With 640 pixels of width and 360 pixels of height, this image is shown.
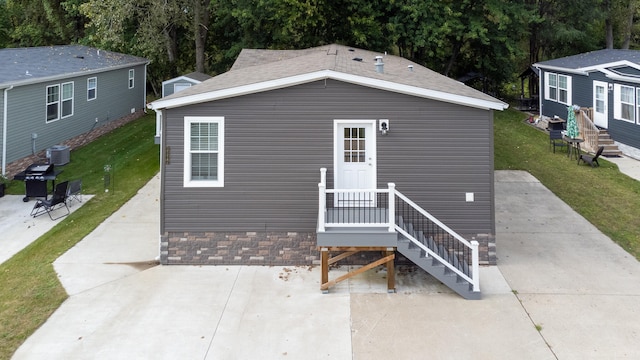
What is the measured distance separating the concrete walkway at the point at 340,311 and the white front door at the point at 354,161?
5.14 ft

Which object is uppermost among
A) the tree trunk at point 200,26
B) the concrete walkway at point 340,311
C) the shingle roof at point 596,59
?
the tree trunk at point 200,26

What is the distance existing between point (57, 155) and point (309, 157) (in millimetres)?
11282

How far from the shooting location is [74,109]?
1884 cm

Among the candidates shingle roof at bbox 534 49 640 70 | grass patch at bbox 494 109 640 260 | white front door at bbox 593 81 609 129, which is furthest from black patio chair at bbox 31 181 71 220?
shingle roof at bbox 534 49 640 70

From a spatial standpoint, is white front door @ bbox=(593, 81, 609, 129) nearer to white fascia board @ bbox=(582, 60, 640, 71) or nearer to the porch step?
white fascia board @ bbox=(582, 60, 640, 71)

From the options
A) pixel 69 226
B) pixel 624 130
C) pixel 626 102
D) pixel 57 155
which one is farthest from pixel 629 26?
pixel 69 226

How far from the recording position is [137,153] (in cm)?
1839

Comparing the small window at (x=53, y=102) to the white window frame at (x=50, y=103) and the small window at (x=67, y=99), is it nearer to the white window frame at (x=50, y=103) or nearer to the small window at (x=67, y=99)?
the white window frame at (x=50, y=103)

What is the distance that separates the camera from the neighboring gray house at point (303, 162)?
9.44 meters

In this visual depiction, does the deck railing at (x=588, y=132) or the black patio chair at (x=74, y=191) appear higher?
the deck railing at (x=588, y=132)

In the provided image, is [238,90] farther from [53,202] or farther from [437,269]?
[53,202]

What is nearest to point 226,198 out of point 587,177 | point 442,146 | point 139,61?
point 442,146

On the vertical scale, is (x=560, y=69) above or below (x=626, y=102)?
above

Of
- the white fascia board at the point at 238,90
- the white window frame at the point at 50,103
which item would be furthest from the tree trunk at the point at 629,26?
the white window frame at the point at 50,103
